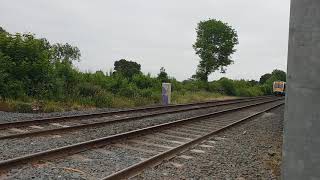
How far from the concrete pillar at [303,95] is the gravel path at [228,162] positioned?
13.0 ft

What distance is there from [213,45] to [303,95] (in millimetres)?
72128

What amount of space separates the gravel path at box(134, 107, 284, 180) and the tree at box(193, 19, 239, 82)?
60773mm

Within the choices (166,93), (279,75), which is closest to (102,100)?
(166,93)

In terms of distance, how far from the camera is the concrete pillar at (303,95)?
1.91 m

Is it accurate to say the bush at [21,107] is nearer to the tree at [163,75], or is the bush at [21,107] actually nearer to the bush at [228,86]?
the tree at [163,75]

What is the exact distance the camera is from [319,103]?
1899 mm

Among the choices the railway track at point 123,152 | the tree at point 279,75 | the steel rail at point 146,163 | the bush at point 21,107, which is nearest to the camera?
the steel rail at point 146,163

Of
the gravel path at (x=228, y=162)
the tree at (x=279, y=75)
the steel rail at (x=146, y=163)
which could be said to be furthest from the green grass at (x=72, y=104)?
the tree at (x=279, y=75)

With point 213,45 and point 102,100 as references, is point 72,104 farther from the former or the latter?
point 213,45

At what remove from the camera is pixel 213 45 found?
73062mm

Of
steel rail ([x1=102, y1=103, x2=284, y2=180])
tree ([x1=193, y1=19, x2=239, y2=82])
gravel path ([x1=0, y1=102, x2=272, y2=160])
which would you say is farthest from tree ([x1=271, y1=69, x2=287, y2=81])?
steel rail ([x1=102, y1=103, x2=284, y2=180])

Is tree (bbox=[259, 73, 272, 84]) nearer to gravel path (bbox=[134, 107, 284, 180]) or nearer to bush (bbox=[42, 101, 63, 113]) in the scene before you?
bush (bbox=[42, 101, 63, 113])

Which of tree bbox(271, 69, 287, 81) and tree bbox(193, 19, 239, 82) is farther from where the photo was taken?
tree bbox(271, 69, 287, 81)

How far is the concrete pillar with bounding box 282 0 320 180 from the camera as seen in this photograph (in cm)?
191
